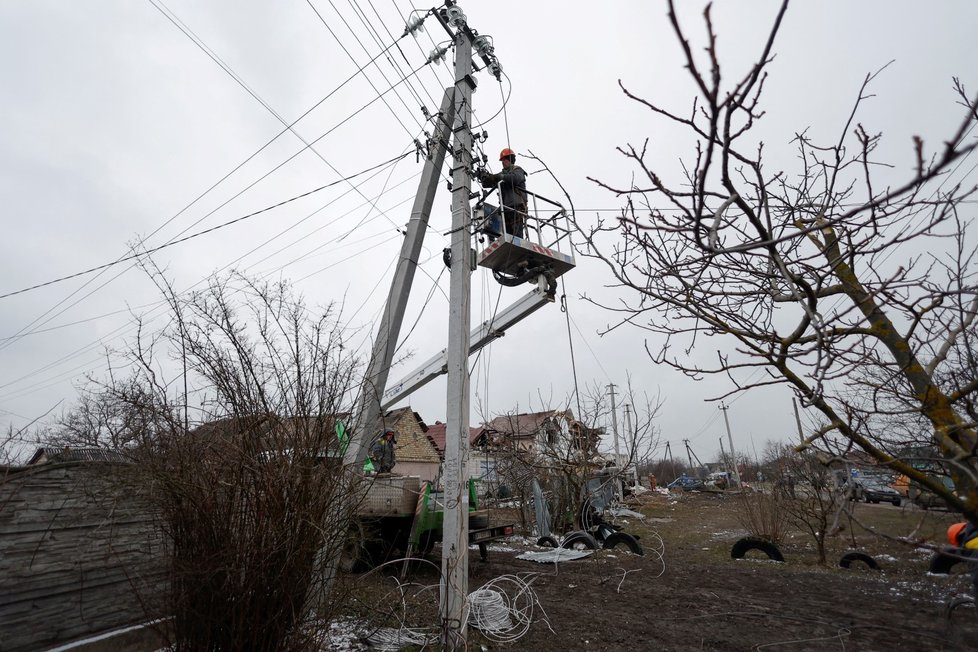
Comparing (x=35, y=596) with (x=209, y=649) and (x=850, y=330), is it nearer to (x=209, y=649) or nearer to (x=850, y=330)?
(x=209, y=649)

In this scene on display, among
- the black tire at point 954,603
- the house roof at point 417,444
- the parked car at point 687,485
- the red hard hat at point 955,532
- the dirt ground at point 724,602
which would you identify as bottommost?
the dirt ground at point 724,602

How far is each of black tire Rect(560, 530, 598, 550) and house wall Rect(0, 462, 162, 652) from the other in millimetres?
7721

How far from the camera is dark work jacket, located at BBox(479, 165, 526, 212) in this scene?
7473 mm

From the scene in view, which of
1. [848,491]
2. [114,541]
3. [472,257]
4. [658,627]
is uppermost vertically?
[472,257]

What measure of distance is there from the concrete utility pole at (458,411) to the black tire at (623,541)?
6007 millimetres

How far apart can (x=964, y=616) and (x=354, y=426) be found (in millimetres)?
6798

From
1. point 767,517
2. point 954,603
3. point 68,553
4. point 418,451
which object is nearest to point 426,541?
point 68,553

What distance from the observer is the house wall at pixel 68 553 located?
3508 millimetres

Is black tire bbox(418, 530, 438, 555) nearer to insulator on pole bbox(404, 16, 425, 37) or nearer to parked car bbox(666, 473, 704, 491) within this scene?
insulator on pole bbox(404, 16, 425, 37)

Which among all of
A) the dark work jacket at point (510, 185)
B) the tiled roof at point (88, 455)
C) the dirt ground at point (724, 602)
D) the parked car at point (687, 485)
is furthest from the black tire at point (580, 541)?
the parked car at point (687, 485)

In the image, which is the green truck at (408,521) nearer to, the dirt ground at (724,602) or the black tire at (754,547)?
the dirt ground at (724,602)

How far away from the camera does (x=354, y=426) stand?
13.0 feet

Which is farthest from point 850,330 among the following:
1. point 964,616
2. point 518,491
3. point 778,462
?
point 518,491

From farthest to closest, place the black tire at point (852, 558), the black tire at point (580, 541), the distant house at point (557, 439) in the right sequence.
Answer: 1. the distant house at point (557, 439)
2. the black tire at point (580, 541)
3. the black tire at point (852, 558)
